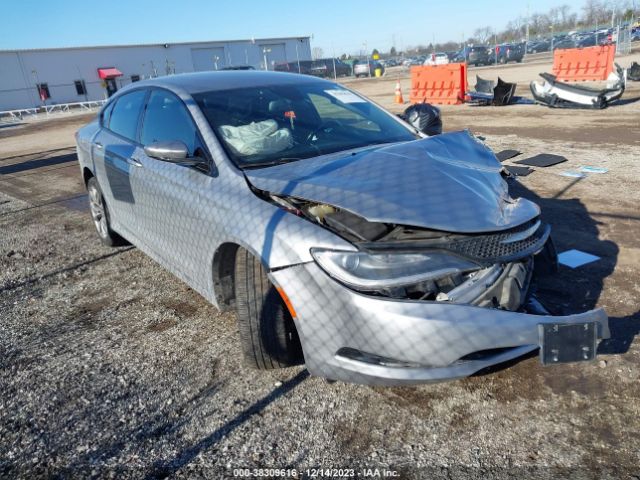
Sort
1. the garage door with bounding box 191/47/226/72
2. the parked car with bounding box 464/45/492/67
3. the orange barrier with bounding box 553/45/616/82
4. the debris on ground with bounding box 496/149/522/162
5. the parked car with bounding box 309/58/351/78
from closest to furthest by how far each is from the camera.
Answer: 1. the debris on ground with bounding box 496/149/522/162
2. the orange barrier with bounding box 553/45/616/82
3. the parked car with bounding box 464/45/492/67
4. the parked car with bounding box 309/58/351/78
5. the garage door with bounding box 191/47/226/72

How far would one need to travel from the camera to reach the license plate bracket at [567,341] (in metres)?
2.22

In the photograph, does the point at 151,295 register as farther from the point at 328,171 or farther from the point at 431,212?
the point at 431,212

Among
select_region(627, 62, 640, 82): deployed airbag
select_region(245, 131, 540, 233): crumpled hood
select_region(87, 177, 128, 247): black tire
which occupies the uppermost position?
select_region(245, 131, 540, 233): crumpled hood

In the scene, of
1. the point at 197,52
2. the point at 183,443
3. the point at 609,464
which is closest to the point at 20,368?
the point at 183,443

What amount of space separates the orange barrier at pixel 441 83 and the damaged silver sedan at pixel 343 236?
13480 millimetres

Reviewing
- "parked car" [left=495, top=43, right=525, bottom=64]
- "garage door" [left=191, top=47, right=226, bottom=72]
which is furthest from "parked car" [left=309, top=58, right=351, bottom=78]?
"parked car" [left=495, top=43, right=525, bottom=64]

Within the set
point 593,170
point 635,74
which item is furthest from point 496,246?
point 635,74

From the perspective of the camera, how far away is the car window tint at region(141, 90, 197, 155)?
339cm

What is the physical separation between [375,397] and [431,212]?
1.03m

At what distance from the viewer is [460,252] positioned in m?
2.34

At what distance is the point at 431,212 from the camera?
7.92 ft

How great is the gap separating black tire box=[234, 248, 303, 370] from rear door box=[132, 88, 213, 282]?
0.44 metres

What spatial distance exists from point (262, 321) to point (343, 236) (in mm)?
702

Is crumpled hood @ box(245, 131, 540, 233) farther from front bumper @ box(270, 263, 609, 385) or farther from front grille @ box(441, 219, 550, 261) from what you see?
front bumper @ box(270, 263, 609, 385)
